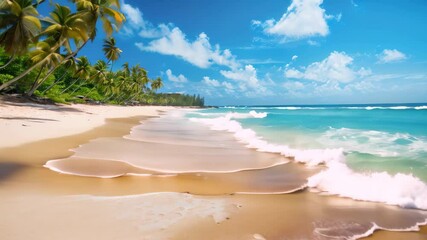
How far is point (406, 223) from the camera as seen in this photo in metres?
3.79

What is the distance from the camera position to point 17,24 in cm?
1475

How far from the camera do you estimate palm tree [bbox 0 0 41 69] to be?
14.5m


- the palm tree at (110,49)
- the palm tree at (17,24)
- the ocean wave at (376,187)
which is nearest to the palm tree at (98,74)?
the palm tree at (110,49)

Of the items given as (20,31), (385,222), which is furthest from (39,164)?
(20,31)

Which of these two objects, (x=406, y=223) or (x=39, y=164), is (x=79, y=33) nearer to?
(x=39, y=164)

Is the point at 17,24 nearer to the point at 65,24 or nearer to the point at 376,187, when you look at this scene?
the point at 65,24

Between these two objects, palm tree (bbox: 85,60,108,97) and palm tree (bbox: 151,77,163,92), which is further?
palm tree (bbox: 151,77,163,92)

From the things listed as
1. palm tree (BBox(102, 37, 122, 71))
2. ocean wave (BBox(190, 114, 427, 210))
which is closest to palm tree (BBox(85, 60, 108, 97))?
palm tree (BBox(102, 37, 122, 71))

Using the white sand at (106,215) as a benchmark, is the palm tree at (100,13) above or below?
above

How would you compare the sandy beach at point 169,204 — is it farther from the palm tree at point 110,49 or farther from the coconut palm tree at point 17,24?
the palm tree at point 110,49

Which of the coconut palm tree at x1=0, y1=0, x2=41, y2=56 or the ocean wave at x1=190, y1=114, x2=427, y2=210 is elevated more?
the coconut palm tree at x1=0, y1=0, x2=41, y2=56

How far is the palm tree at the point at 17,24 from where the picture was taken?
14531 millimetres

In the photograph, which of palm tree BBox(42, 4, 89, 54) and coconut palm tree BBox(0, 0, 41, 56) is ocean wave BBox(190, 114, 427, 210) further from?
palm tree BBox(42, 4, 89, 54)

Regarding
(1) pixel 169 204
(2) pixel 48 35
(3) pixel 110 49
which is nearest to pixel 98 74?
(3) pixel 110 49
